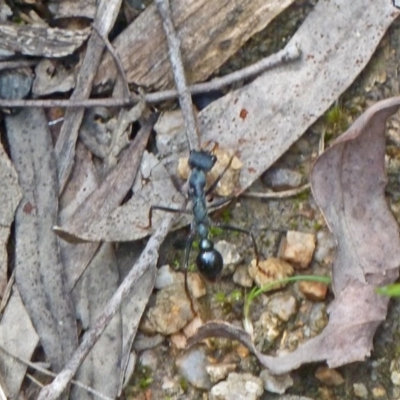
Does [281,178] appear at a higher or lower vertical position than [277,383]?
higher

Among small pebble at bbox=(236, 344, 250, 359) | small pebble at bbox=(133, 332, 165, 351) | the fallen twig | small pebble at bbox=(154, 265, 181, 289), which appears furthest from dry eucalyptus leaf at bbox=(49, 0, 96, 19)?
small pebble at bbox=(236, 344, 250, 359)

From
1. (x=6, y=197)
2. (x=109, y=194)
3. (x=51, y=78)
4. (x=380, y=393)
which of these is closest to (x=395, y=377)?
(x=380, y=393)

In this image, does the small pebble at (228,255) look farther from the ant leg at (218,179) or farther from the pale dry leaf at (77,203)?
the pale dry leaf at (77,203)

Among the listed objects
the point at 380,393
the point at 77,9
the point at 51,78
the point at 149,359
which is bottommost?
the point at 380,393

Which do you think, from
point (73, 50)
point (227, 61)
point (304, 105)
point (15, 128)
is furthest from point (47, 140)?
point (304, 105)

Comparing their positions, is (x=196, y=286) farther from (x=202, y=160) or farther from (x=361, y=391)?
(x=361, y=391)

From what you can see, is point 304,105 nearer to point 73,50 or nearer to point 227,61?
point 227,61

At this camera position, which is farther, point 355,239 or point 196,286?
point 196,286
